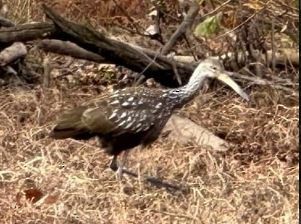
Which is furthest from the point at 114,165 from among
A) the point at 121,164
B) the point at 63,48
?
the point at 63,48

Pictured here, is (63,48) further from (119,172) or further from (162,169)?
(119,172)

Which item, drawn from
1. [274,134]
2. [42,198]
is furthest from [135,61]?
[42,198]

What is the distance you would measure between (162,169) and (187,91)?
0.57m

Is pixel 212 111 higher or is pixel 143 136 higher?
pixel 143 136

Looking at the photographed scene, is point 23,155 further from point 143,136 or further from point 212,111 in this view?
point 212,111

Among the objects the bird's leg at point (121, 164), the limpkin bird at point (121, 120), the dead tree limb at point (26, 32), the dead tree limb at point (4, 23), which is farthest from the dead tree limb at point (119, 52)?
the bird's leg at point (121, 164)

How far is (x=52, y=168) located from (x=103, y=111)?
0.50 meters

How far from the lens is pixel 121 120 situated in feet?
20.7

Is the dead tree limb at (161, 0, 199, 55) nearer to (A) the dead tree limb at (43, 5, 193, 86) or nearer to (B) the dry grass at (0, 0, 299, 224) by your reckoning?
(A) the dead tree limb at (43, 5, 193, 86)

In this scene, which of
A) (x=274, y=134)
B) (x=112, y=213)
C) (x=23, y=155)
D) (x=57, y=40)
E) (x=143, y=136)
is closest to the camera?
(x=112, y=213)

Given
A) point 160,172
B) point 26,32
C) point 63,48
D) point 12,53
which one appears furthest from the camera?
point 12,53

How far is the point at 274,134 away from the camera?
7180 millimetres

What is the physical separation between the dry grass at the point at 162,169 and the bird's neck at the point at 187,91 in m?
0.42

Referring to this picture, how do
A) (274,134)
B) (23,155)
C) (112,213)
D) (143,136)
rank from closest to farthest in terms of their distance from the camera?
1. (112,213)
2. (143,136)
3. (23,155)
4. (274,134)
